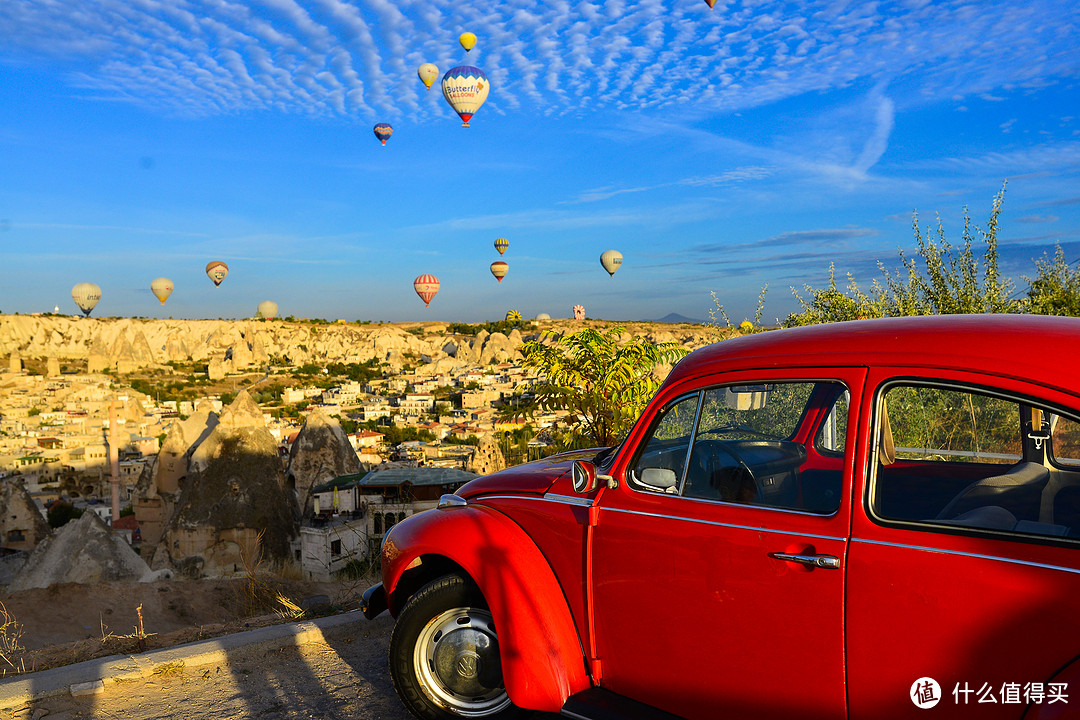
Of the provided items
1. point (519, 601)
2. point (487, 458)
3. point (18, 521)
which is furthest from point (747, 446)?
point (18, 521)

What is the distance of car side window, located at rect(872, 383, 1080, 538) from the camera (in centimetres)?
260

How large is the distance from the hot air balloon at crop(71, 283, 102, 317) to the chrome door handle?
13135cm

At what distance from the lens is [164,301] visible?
112062mm

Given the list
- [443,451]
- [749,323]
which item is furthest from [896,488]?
[443,451]

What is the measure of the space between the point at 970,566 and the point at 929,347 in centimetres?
77

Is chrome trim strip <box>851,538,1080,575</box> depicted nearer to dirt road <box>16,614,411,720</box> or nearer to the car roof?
the car roof

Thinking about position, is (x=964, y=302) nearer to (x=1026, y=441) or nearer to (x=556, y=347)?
(x=556, y=347)

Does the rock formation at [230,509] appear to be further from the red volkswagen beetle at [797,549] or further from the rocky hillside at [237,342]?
the rocky hillside at [237,342]

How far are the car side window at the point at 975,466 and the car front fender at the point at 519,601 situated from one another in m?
1.62

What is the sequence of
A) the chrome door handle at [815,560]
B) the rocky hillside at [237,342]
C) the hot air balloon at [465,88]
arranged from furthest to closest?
the rocky hillside at [237,342] → the hot air balloon at [465,88] → the chrome door handle at [815,560]

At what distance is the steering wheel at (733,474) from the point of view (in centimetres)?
316

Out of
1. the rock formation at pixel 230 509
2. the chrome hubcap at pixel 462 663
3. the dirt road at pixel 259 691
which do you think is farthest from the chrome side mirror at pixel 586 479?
the rock formation at pixel 230 509

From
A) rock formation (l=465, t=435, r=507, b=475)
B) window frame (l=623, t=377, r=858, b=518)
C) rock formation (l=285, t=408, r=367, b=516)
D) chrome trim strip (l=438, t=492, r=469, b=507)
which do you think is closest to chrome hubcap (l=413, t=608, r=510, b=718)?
chrome trim strip (l=438, t=492, r=469, b=507)

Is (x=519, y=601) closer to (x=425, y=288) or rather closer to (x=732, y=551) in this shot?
(x=732, y=551)
